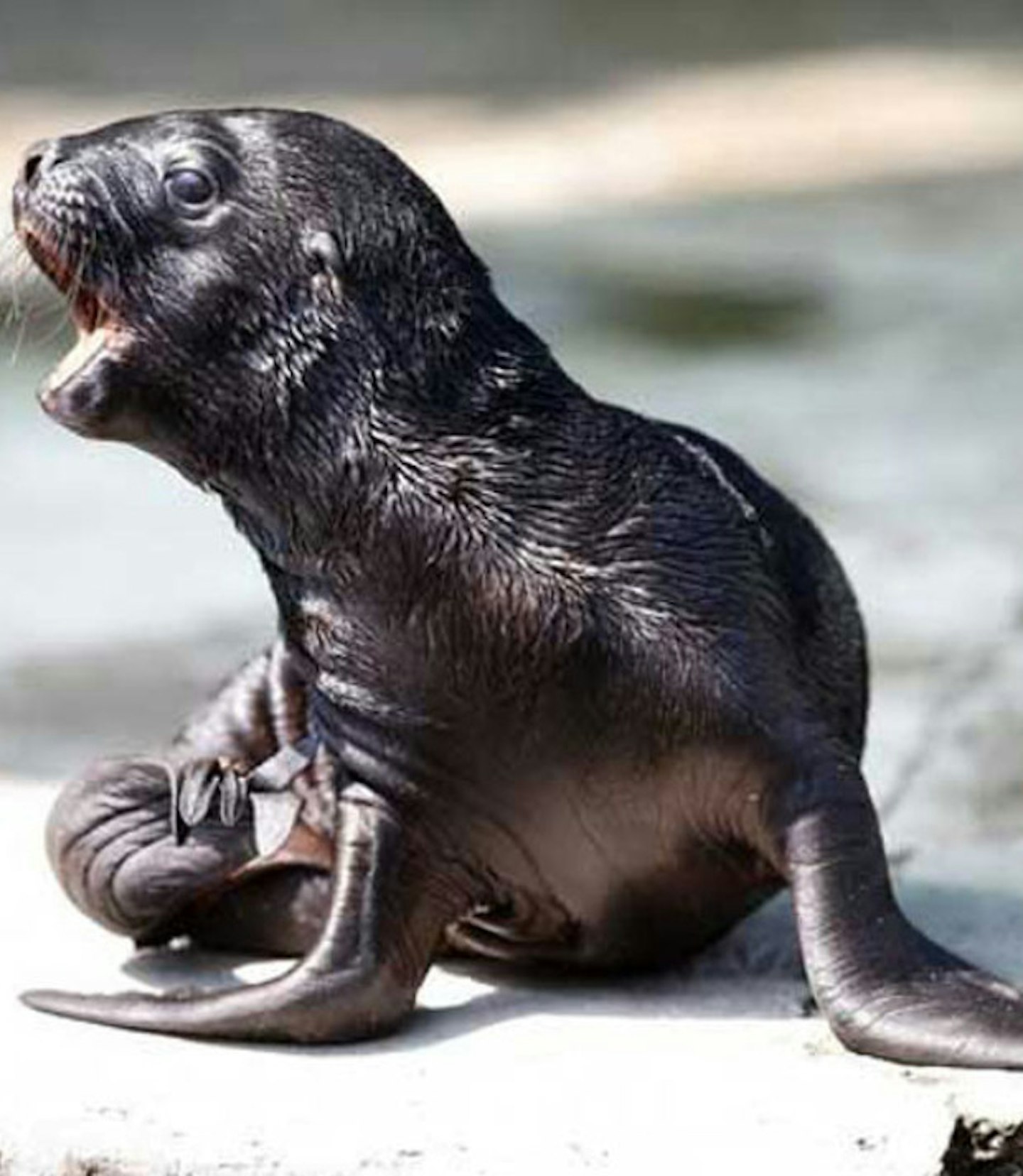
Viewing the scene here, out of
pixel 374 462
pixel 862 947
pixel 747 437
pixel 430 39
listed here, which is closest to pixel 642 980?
pixel 862 947

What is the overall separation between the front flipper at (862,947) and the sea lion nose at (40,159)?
107cm

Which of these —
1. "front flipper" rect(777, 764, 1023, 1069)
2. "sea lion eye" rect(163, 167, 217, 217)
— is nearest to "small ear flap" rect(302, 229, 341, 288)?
"sea lion eye" rect(163, 167, 217, 217)

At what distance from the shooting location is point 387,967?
15.1 feet

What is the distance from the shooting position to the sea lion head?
4520 mm

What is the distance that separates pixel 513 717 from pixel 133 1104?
23.3 inches

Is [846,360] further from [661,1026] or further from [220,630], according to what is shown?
[661,1026]

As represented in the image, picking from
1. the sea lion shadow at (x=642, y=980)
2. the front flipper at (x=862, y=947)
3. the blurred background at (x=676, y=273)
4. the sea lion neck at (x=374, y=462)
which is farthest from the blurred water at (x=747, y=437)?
the sea lion neck at (x=374, y=462)

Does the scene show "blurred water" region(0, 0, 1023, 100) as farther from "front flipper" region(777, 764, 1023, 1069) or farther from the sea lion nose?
"front flipper" region(777, 764, 1023, 1069)

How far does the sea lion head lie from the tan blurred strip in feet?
22.3

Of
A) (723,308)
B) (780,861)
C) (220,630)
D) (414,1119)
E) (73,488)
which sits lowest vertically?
(414,1119)

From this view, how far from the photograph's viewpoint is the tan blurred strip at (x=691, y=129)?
1201cm

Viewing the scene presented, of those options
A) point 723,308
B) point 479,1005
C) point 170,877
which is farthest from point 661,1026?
point 723,308

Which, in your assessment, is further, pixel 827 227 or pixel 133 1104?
pixel 827 227

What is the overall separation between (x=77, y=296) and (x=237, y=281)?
199mm
